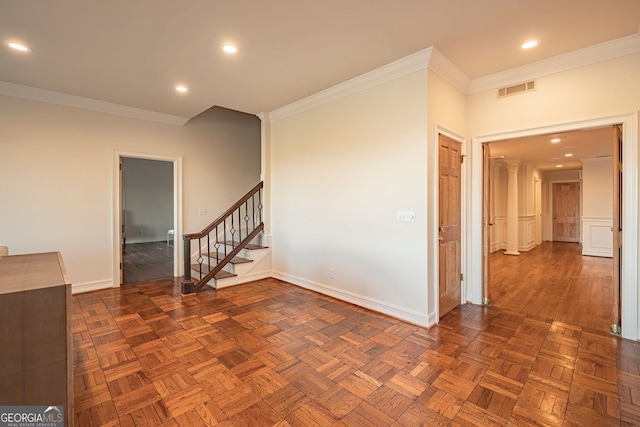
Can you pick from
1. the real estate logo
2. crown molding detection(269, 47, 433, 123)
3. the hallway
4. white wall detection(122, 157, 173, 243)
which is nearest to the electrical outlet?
crown molding detection(269, 47, 433, 123)

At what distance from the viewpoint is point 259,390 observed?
2.00 metres

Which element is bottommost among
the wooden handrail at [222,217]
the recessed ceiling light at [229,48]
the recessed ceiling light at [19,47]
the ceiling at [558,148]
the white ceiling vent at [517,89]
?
the wooden handrail at [222,217]

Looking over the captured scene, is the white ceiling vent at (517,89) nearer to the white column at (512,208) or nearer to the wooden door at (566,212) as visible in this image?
the white column at (512,208)

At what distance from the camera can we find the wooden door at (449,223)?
325 centimetres

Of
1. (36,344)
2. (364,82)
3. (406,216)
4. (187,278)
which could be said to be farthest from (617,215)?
(187,278)

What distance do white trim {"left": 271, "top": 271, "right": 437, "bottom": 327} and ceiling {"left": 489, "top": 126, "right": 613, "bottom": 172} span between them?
10.4ft

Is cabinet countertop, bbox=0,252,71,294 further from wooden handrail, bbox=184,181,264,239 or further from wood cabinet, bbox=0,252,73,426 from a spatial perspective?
wooden handrail, bbox=184,181,264,239

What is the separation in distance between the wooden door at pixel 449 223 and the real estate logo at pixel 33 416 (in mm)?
3120

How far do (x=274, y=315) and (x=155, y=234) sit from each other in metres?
7.64

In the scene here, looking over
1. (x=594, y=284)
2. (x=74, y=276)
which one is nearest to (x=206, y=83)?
(x=74, y=276)

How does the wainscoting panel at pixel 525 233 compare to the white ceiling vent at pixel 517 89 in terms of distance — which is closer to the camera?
the white ceiling vent at pixel 517 89

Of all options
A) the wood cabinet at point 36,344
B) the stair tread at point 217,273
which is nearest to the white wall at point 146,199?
the stair tread at point 217,273

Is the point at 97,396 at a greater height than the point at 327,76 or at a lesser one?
lesser

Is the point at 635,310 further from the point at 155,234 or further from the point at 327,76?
the point at 155,234
